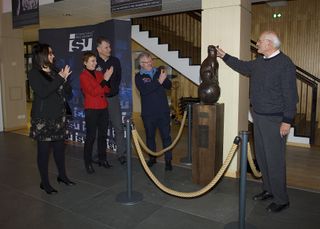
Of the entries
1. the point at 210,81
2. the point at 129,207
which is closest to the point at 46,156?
the point at 129,207

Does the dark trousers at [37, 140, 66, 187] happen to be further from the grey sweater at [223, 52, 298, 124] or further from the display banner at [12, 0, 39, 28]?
the display banner at [12, 0, 39, 28]

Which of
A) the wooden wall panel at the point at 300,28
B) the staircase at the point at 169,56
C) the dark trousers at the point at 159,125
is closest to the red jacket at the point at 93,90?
the dark trousers at the point at 159,125

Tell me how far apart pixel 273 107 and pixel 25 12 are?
5100mm

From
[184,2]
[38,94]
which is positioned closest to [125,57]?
[184,2]

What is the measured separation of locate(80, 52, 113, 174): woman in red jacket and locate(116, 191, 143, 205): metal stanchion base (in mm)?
879

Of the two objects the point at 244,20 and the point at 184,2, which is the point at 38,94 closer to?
the point at 244,20

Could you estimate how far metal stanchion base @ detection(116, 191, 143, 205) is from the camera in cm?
308

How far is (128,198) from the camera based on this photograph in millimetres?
3148

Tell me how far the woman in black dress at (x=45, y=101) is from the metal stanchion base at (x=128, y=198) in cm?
86

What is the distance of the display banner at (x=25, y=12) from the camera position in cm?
557

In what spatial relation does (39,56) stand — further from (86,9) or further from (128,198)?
(86,9)

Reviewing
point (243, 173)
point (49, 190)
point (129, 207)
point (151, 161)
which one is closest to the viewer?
point (243, 173)

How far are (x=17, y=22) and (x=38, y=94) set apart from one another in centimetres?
367

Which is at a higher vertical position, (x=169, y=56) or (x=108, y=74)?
(x=169, y=56)
